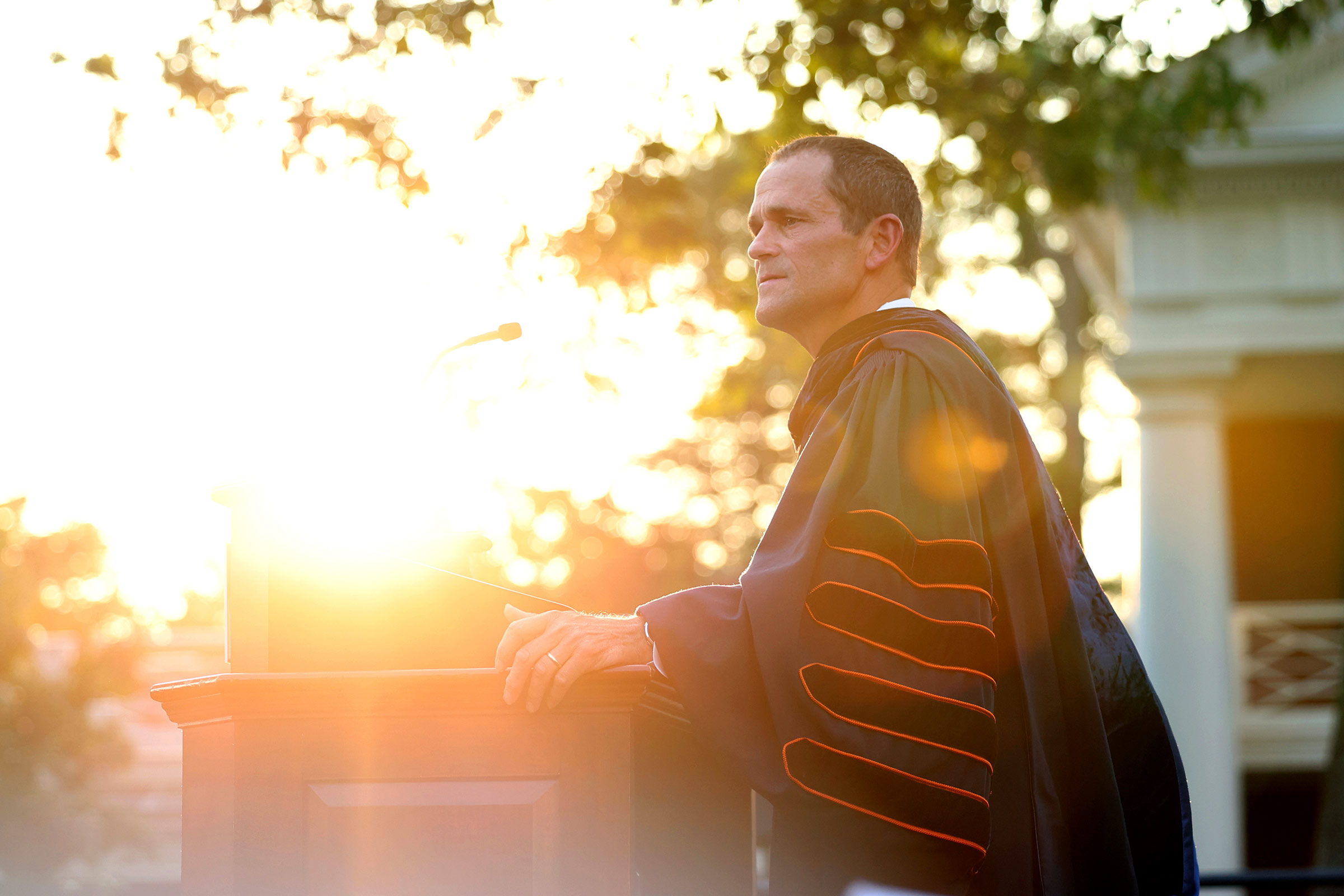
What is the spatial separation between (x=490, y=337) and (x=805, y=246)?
0.73 metres

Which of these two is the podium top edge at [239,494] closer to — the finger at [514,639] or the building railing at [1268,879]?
the finger at [514,639]

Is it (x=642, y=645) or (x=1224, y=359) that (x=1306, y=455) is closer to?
(x=1224, y=359)

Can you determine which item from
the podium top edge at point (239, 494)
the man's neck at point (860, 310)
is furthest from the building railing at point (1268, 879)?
the podium top edge at point (239, 494)

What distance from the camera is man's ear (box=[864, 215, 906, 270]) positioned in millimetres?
3039

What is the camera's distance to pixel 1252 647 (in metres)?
13.5

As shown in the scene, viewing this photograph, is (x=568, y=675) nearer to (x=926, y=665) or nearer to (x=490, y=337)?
(x=926, y=665)

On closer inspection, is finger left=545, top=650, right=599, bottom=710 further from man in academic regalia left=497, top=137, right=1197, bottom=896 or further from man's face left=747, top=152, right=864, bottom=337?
man's face left=747, top=152, right=864, bottom=337

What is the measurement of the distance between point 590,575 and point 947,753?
73.6 ft

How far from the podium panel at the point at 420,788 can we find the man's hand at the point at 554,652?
0.13 feet

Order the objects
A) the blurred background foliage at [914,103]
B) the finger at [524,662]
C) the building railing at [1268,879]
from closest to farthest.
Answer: the finger at [524,662], the building railing at [1268,879], the blurred background foliage at [914,103]

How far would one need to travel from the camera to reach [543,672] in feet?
7.39

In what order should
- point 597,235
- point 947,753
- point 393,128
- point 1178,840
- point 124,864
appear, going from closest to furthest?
point 947,753
point 1178,840
point 393,128
point 597,235
point 124,864

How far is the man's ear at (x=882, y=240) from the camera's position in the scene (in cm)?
304

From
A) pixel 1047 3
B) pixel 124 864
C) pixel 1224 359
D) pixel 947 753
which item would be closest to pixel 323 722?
pixel 947 753
